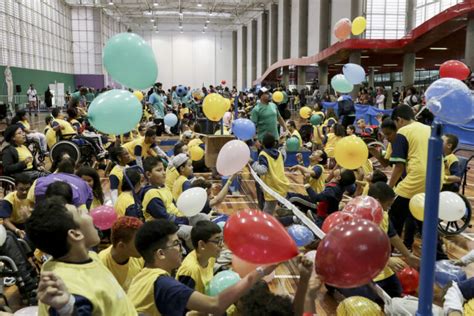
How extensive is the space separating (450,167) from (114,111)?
360 cm

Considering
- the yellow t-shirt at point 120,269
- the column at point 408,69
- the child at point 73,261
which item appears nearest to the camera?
the child at point 73,261

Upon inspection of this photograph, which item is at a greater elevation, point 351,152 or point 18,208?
point 351,152

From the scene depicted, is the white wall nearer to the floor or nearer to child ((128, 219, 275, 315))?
the floor

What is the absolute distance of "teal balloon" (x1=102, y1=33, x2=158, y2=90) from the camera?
3646 mm

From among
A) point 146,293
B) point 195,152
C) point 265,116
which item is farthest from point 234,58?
point 146,293

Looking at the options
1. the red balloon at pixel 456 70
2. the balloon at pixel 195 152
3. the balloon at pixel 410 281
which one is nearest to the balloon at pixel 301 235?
the balloon at pixel 410 281

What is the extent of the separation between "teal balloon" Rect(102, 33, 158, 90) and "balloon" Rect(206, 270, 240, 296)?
1937 mm

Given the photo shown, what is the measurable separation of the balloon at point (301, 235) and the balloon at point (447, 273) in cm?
126

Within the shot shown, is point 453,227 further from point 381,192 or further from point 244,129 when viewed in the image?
point 244,129

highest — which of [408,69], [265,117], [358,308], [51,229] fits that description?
[408,69]

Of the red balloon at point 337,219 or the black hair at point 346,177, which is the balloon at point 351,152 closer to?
the black hair at point 346,177

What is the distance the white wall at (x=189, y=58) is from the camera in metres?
40.2

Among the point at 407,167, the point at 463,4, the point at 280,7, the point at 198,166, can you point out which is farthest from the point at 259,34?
the point at 407,167

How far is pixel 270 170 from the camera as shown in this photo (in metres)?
4.95
